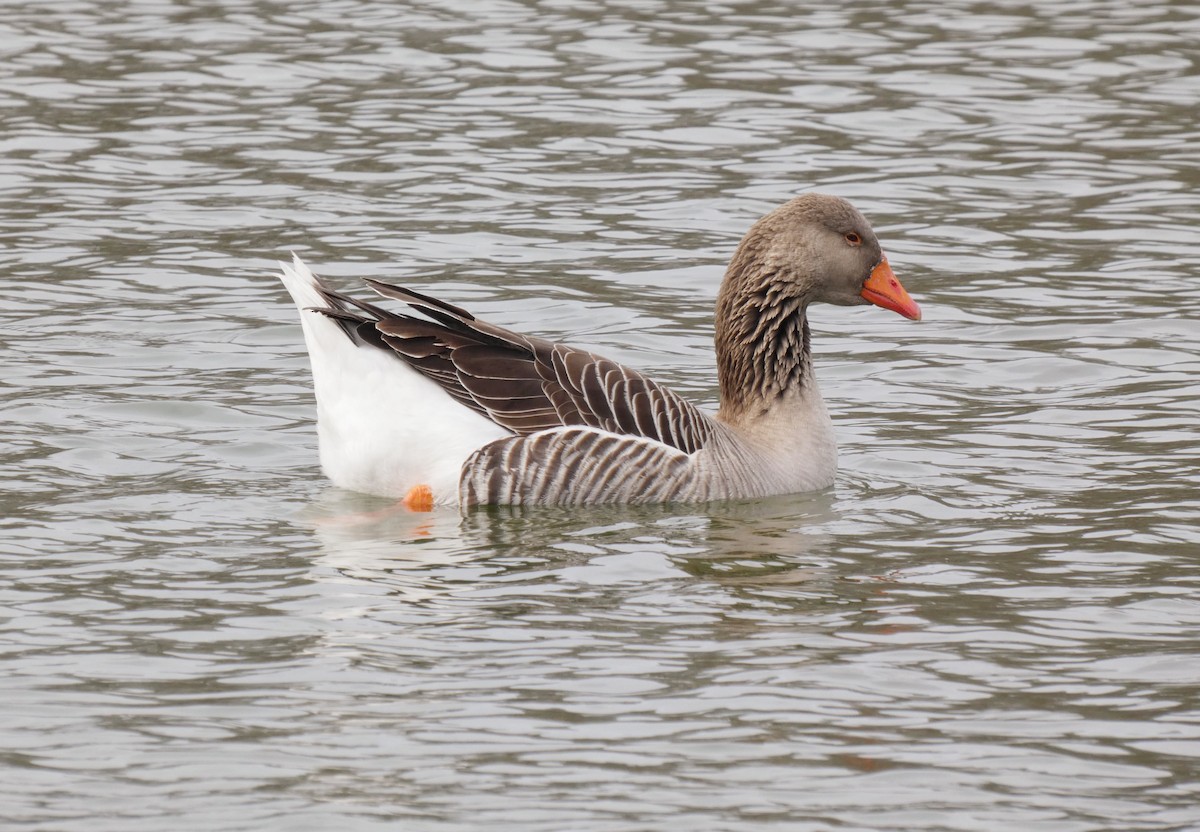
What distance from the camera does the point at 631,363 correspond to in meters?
13.7

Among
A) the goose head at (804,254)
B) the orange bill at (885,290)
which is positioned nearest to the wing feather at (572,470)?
the goose head at (804,254)

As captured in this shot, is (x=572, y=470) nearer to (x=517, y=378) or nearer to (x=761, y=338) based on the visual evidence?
(x=517, y=378)

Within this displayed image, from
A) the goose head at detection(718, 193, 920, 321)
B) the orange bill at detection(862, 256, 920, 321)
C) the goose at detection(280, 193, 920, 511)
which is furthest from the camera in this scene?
the orange bill at detection(862, 256, 920, 321)

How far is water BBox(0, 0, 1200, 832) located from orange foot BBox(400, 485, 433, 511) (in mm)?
272

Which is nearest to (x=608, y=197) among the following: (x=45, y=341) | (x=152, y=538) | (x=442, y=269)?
(x=442, y=269)

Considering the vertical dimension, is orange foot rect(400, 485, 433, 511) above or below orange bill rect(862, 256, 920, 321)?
below

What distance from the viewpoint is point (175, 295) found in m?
14.8

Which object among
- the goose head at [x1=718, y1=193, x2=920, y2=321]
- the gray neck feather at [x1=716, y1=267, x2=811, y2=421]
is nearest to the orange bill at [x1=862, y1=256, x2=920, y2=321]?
the goose head at [x1=718, y1=193, x2=920, y2=321]

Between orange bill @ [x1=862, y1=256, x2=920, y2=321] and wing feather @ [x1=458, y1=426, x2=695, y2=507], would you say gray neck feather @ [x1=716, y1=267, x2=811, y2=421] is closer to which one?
orange bill @ [x1=862, y1=256, x2=920, y2=321]

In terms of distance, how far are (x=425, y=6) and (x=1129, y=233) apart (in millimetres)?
9911

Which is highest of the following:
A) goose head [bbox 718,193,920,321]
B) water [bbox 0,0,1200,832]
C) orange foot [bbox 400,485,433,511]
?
goose head [bbox 718,193,920,321]

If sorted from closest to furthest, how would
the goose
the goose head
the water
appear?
the water, the goose, the goose head

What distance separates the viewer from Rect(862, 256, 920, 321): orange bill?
11594mm

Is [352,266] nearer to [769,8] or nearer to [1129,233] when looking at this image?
[1129,233]
